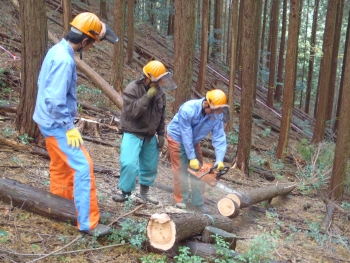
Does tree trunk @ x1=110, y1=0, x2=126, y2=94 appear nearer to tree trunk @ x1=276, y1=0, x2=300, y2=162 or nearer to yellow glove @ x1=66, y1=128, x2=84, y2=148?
tree trunk @ x1=276, y1=0, x2=300, y2=162

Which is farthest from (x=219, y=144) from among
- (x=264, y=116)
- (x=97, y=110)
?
(x=264, y=116)

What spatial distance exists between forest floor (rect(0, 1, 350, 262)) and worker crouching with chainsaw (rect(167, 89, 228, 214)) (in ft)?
1.12

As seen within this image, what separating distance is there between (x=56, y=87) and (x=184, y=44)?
191 inches

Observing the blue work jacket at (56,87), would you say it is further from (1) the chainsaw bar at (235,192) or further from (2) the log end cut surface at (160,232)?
(1) the chainsaw bar at (235,192)

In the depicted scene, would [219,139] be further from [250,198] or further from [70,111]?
[70,111]

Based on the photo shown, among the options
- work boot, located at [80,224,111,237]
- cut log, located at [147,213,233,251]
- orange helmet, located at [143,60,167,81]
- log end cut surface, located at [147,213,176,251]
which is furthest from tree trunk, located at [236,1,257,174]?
work boot, located at [80,224,111,237]

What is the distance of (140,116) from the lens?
4.57 metres

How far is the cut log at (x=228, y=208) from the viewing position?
538 centimetres

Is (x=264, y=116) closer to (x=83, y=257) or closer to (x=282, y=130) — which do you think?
(x=282, y=130)

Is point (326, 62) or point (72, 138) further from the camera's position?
point (326, 62)

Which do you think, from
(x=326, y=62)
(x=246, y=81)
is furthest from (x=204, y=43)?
(x=246, y=81)

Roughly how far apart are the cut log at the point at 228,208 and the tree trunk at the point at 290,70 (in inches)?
226

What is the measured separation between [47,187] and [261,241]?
9.06 feet

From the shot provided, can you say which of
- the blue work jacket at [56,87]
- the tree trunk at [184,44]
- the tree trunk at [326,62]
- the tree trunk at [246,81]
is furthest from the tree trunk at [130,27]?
the blue work jacket at [56,87]
